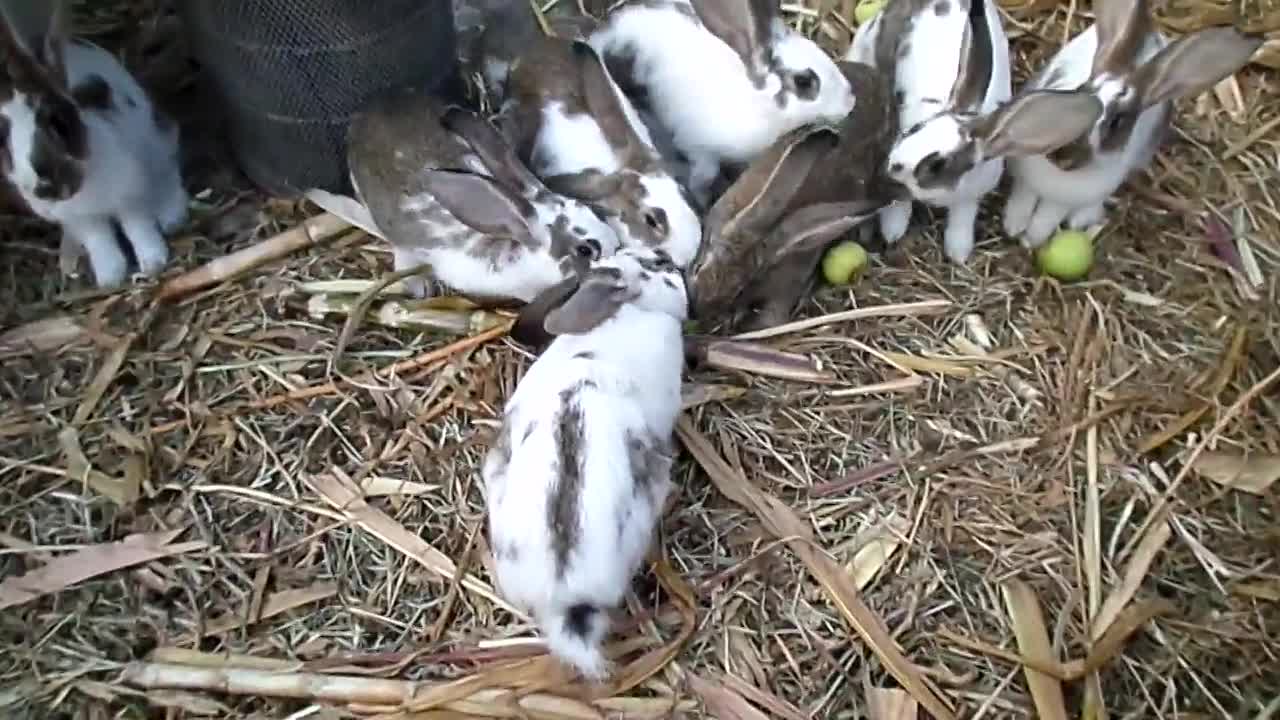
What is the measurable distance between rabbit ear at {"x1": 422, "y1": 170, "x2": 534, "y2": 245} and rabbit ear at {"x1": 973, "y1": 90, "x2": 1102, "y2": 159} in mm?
943

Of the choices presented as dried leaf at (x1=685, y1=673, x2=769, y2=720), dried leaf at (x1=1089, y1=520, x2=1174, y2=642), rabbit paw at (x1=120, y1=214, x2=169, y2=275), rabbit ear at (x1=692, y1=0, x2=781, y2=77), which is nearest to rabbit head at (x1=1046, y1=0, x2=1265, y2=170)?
rabbit ear at (x1=692, y1=0, x2=781, y2=77)

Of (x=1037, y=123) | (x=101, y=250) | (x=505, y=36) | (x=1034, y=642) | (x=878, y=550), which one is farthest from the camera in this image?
(x=505, y=36)

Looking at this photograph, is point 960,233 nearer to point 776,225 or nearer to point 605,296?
point 776,225

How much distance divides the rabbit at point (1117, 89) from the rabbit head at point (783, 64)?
1.41 feet

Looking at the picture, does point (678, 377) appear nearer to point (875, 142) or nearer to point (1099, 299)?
point (875, 142)

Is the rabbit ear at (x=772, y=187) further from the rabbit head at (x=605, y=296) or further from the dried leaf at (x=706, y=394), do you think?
the dried leaf at (x=706, y=394)

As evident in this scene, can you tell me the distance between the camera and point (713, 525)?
8.68 feet

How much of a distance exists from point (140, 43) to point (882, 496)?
2117mm

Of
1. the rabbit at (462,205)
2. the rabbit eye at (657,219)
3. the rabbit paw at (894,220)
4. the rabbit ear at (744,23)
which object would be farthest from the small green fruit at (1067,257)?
the rabbit at (462,205)

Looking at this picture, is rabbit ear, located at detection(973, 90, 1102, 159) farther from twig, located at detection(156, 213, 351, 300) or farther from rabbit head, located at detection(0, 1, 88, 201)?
rabbit head, located at detection(0, 1, 88, 201)

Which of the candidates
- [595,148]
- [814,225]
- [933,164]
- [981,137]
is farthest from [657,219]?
[981,137]

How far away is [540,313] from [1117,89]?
1.27 meters

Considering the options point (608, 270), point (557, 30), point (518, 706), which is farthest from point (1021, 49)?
point (518, 706)

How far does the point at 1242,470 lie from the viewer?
2727 mm
